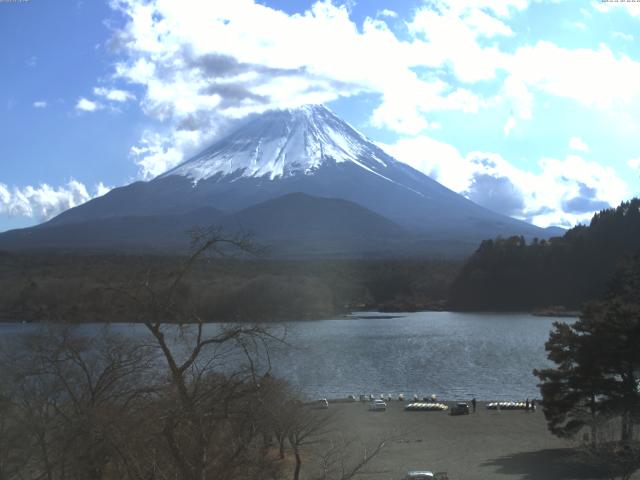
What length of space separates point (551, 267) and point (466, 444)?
6112 centimetres

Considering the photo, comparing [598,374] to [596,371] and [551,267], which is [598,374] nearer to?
[596,371]

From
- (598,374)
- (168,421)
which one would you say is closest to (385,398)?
(598,374)

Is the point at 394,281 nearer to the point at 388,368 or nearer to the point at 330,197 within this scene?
the point at 388,368

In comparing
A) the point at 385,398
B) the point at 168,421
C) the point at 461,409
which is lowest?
the point at 385,398

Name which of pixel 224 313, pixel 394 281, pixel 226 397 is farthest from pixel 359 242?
pixel 226 397

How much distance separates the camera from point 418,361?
1410 inches

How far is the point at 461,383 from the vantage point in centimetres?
2933

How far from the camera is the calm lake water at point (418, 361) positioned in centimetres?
2719

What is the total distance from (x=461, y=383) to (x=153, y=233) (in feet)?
294

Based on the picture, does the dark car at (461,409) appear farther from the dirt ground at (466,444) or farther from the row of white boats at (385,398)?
the row of white boats at (385,398)

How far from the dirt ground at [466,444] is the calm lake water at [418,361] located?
296 centimetres

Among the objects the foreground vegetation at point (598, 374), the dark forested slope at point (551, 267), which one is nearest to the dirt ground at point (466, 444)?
the foreground vegetation at point (598, 374)

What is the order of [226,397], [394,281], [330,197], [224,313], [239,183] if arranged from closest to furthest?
1. [226,397]
2. [224,313]
3. [394,281]
4. [330,197]
5. [239,183]

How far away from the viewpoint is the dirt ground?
1444cm
